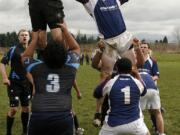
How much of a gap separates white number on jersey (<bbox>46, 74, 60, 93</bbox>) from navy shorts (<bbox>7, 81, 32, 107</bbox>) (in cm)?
528

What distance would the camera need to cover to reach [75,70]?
7.14 meters

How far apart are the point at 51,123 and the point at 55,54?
0.92 metres

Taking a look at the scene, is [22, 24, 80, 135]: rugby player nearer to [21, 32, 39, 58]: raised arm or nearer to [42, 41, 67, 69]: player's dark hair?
[42, 41, 67, 69]: player's dark hair

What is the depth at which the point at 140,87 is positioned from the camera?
8.59m

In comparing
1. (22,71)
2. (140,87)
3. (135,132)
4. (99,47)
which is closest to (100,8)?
(99,47)

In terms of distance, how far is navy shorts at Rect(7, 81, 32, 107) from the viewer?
12227 mm

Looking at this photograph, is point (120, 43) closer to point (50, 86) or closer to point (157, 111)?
point (50, 86)

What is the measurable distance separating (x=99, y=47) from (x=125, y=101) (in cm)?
120

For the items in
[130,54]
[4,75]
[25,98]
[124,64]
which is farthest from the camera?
[25,98]

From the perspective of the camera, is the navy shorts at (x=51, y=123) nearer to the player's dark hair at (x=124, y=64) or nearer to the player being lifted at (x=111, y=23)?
the player's dark hair at (x=124, y=64)

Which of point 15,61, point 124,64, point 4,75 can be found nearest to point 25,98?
point 15,61

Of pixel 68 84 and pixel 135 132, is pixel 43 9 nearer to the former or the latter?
pixel 68 84

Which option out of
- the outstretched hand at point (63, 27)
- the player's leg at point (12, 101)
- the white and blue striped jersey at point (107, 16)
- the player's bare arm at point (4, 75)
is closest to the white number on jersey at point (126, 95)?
the white and blue striped jersey at point (107, 16)

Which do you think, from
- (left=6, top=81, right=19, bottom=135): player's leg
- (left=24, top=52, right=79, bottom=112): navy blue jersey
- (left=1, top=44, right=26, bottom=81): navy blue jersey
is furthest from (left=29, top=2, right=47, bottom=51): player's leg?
(left=6, top=81, right=19, bottom=135): player's leg
